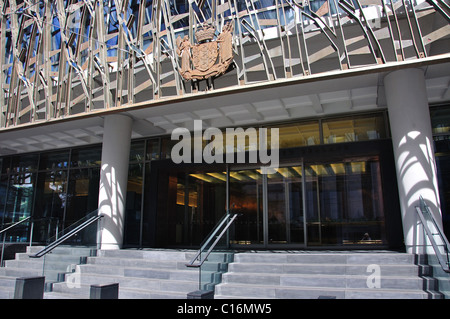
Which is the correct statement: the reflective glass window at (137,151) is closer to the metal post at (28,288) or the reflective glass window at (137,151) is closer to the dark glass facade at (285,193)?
the dark glass facade at (285,193)

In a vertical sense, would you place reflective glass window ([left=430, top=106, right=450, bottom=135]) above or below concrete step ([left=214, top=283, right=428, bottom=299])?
above

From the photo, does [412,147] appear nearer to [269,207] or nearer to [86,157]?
[269,207]

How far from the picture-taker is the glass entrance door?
11.9 metres

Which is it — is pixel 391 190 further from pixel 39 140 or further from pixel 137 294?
pixel 39 140

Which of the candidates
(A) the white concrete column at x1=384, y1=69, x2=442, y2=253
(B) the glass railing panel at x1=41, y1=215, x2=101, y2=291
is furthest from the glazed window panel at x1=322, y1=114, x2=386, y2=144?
(B) the glass railing panel at x1=41, y1=215, x2=101, y2=291

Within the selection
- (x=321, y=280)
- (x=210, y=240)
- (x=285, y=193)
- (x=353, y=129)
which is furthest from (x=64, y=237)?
(x=353, y=129)

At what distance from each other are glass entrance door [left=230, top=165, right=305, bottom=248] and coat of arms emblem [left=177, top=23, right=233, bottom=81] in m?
4.33

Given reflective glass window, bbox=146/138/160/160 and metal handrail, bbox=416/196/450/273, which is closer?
metal handrail, bbox=416/196/450/273

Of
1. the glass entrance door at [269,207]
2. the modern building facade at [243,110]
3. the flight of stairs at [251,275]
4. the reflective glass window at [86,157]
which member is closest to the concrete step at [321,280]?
the flight of stairs at [251,275]

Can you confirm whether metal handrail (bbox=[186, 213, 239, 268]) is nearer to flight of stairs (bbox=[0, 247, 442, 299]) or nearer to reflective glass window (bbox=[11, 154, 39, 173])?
flight of stairs (bbox=[0, 247, 442, 299])

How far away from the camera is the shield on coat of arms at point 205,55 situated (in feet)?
32.0

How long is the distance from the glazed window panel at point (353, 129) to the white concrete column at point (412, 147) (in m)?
2.44

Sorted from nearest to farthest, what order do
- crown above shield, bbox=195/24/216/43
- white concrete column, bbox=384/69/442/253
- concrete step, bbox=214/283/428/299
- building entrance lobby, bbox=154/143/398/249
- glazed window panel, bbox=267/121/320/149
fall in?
concrete step, bbox=214/283/428/299
white concrete column, bbox=384/69/442/253
crown above shield, bbox=195/24/216/43
building entrance lobby, bbox=154/143/398/249
glazed window panel, bbox=267/121/320/149
